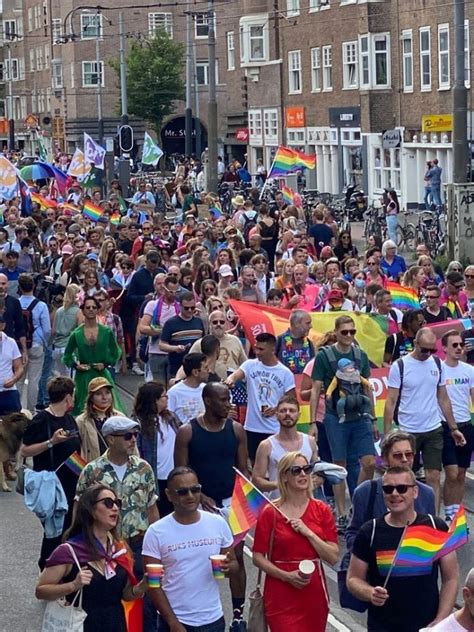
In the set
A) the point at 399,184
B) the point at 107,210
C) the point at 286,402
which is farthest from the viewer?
the point at 399,184

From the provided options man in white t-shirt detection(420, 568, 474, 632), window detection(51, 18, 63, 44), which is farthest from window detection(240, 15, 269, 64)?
man in white t-shirt detection(420, 568, 474, 632)

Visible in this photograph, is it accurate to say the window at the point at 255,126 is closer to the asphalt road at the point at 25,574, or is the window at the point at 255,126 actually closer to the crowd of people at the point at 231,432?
the crowd of people at the point at 231,432

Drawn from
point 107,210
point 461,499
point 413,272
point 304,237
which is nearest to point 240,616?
point 461,499

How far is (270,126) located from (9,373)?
4718 cm

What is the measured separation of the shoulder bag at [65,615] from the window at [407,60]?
3920 cm

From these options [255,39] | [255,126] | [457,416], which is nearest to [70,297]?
[457,416]

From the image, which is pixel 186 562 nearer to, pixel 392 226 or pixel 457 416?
pixel 457 416

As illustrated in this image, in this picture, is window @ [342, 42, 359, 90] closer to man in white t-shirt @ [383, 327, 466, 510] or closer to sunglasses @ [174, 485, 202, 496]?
man in white t-shirt @ [383, 327, 466, 510]

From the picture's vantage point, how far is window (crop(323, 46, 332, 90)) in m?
52.3

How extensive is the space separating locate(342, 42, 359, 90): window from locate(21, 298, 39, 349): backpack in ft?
114

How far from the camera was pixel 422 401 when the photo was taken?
11.3 metres

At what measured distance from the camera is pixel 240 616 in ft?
28.2

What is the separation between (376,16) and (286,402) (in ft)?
127

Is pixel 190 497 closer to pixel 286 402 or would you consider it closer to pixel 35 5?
pixel 286 402
